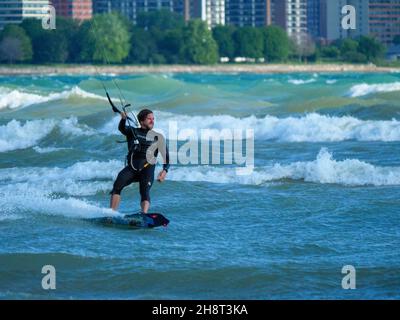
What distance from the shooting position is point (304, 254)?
39.4 ft

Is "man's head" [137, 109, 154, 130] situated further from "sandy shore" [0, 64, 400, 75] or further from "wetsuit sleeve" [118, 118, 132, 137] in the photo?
"sandy shore" [0, 64, 400, 75]

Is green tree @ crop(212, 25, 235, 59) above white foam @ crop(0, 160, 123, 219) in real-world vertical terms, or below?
above

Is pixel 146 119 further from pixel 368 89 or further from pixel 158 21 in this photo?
pixel 158 21

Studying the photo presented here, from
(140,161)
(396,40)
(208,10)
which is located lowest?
(140,161)

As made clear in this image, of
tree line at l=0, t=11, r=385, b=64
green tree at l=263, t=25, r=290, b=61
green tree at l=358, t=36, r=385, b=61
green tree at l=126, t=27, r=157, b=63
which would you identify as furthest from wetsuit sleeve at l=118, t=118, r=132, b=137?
green tree at l=263, t=25, r=290, b=61

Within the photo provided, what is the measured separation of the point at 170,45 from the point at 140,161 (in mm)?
127113

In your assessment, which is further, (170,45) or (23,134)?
(170,45)

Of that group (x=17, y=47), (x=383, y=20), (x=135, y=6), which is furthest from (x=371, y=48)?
(x=135, y=6)

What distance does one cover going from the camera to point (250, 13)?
6885 inches

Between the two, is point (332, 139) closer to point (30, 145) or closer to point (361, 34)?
point (30, 145)

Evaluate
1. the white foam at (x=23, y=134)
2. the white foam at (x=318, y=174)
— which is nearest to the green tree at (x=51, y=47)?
the white foam at (x=23, y=134)

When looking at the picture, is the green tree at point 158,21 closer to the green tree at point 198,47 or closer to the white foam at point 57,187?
the green tree at point 198,47

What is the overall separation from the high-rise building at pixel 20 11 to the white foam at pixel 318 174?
13000 centimetres

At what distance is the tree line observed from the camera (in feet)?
413
